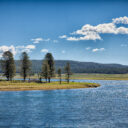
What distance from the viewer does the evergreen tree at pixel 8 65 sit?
125375 mm

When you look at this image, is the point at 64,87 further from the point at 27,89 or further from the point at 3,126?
the point at 3,126

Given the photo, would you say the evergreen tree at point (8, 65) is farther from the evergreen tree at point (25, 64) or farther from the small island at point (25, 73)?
the evergreen tree at point (25, 64)

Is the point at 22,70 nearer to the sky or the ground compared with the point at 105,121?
nearer to the sky

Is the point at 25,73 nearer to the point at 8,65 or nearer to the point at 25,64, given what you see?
the point at 25,64

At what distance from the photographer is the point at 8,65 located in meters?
126

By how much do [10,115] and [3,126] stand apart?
8.90 metres

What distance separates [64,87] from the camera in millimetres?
111812

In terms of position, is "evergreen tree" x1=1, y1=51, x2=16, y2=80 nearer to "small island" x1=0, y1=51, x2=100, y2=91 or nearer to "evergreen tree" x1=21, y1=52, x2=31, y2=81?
"small island" x1=0, y1=51, x2=100, y2=91

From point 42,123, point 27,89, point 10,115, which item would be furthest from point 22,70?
point 42,123

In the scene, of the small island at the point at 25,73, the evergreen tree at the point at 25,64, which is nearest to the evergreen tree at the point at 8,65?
the small island at the point at 25,73

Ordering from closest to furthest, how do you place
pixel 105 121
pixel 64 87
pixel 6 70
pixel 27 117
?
pixel 105 121 < pixel 27 117 < pixel 64 87 < pixel 6 70

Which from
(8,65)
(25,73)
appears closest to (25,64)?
(25,73)

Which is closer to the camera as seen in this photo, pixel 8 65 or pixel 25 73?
pixel 8 65

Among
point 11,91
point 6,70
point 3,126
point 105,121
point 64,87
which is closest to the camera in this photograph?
point 3,126
